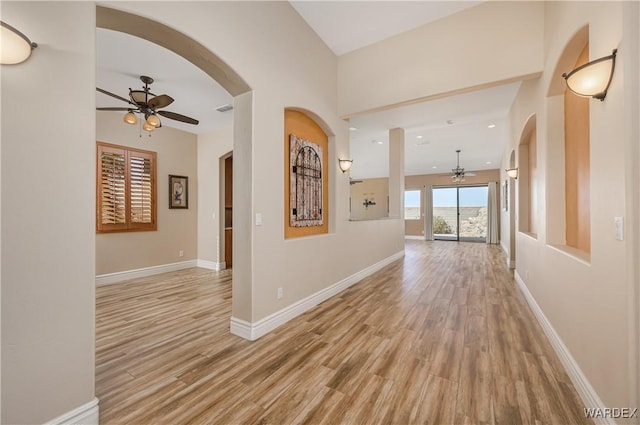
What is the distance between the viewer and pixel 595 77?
1507 mm

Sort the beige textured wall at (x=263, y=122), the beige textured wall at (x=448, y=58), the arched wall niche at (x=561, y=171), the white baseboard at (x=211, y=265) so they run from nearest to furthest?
the beige textured wall at (x=263, y=122)
the arched wall niche at (x=561, y=171)
the beige textured wall at (x=448, y=58)
the white baseboard at (x=211, y=265)

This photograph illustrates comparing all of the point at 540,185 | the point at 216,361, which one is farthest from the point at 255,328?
the point at 540,185

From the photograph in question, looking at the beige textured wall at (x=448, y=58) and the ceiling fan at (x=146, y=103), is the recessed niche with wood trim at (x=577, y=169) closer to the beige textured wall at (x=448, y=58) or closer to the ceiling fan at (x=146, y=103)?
the beige textured wall at (x=448, y=58)

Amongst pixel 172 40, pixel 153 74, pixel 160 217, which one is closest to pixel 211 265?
pixel 160 217

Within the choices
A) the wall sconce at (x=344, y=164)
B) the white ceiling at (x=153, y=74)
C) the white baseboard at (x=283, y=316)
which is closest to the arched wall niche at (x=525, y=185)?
the wall sconce at (x=344, y=164)

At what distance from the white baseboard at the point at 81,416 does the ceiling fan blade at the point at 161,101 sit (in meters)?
3.07

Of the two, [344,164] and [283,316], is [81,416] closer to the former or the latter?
[283,316]

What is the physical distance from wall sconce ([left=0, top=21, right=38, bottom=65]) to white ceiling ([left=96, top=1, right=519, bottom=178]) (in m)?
1.98

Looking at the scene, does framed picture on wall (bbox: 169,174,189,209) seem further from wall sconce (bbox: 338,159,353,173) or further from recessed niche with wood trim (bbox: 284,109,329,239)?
wall sconce (bbox: 338,159,353,173)

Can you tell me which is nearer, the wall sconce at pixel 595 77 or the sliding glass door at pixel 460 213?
the wall sconce at pixel 595 77

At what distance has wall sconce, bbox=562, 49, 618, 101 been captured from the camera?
1.43m

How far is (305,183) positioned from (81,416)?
2808 millimetres

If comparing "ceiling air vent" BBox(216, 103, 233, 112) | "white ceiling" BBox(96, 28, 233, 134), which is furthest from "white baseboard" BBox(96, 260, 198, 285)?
"ceiling air vent" BBox(216, 103, 233, 112)

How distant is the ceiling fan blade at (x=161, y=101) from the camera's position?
3.18 meters
